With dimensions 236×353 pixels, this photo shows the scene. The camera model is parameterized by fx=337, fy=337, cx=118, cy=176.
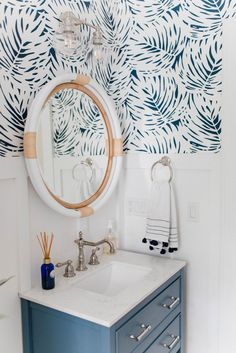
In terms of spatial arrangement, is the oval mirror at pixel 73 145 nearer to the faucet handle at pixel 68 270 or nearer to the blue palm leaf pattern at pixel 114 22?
the faucet handle at pixel 68 270

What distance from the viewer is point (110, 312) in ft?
4.27

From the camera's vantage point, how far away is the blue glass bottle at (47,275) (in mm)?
1479

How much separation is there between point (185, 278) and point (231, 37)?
51.1 inches

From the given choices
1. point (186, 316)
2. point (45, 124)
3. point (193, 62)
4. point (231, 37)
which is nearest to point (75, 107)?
point (45, 124)

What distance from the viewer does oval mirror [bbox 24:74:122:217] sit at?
4.88 ft

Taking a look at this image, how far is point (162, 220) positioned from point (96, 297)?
60cm

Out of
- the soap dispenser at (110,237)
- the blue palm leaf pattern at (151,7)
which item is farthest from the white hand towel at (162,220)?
the blue palm leaf pattern at (151,7)

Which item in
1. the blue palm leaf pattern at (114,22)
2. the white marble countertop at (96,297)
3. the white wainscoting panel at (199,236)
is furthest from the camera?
the blue palm leaf pattern at (114,22)

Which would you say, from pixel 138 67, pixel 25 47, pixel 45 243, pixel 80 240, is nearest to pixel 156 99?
pixel 138 67

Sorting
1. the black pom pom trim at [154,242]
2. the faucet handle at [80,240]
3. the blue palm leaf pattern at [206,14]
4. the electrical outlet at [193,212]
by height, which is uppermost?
the blue palm leaf pattern at [206,14]

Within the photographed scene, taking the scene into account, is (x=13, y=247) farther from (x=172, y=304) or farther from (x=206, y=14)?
(x=206, y=14)

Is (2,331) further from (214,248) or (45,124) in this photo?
(214,248)

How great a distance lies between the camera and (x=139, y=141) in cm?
199

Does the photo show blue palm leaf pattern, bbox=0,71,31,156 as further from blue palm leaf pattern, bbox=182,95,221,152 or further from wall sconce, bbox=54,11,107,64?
blue palm leaf pattern, bbox=182,95,221,152
